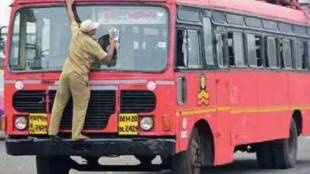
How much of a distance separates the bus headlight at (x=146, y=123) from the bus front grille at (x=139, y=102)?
0.38ft

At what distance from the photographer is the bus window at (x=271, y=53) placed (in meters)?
17.3

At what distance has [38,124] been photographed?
12.9 metres

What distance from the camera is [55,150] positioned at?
12703 millimetres

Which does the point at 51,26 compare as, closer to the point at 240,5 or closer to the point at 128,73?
the point at 128,73

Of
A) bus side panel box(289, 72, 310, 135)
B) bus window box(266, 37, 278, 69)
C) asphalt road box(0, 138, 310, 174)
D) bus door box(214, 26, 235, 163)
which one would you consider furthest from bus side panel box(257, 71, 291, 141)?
bus door box(214, 26, 235, 163)

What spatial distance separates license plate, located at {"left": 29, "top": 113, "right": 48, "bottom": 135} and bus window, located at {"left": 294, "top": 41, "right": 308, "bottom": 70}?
7401 millimetres

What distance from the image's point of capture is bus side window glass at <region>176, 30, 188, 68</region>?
12883 millimetres

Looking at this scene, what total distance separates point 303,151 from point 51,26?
11596mm

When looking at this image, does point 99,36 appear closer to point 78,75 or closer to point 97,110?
point 78,75

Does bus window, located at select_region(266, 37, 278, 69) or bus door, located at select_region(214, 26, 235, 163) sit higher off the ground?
bus window, located at select_region(266, 37, 278, 69)

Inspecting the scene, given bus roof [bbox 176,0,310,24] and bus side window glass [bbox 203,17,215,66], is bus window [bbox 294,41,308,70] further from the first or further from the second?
bus side window glass [bbox 203,17,215,66]

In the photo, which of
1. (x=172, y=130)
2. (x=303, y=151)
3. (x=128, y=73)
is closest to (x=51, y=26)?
(x=128, y=73)

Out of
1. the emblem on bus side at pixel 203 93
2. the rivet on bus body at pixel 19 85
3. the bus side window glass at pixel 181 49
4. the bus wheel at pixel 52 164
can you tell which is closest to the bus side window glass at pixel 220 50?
the emblem on bus side at pixel 203 93

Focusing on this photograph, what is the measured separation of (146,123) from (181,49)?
117cm
